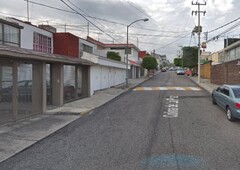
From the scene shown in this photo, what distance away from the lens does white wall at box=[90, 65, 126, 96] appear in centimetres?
2142

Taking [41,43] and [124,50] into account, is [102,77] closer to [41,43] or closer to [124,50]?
[41,43]

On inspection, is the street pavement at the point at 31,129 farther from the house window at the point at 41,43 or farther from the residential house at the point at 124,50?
the residential house at the point at 124,50

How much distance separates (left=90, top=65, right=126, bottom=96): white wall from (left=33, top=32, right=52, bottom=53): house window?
488 centimetres

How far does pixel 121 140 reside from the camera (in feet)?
24.8

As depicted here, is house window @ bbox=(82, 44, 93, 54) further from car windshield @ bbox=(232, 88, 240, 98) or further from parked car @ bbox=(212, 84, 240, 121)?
car windshield @ bbox=(232, 88, 240, 98)

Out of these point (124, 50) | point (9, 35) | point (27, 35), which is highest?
point (124, 50)

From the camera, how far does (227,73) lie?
2667 centimetres

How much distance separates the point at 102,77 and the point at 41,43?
623 centimetres

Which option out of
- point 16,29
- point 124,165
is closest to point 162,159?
point 124,165

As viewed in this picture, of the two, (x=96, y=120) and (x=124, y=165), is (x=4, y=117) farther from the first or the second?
(x=124, y=165)

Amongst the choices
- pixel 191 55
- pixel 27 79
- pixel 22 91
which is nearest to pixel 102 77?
pixel 27 79

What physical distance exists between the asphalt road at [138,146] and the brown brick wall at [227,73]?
1432cm

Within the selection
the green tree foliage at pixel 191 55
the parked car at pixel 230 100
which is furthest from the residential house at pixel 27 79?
the green tree foliage at pixel 191 55

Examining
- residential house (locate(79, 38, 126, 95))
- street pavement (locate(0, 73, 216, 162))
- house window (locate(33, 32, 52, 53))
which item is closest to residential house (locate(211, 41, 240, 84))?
residential house (locate(79, 38, 126, 95))
